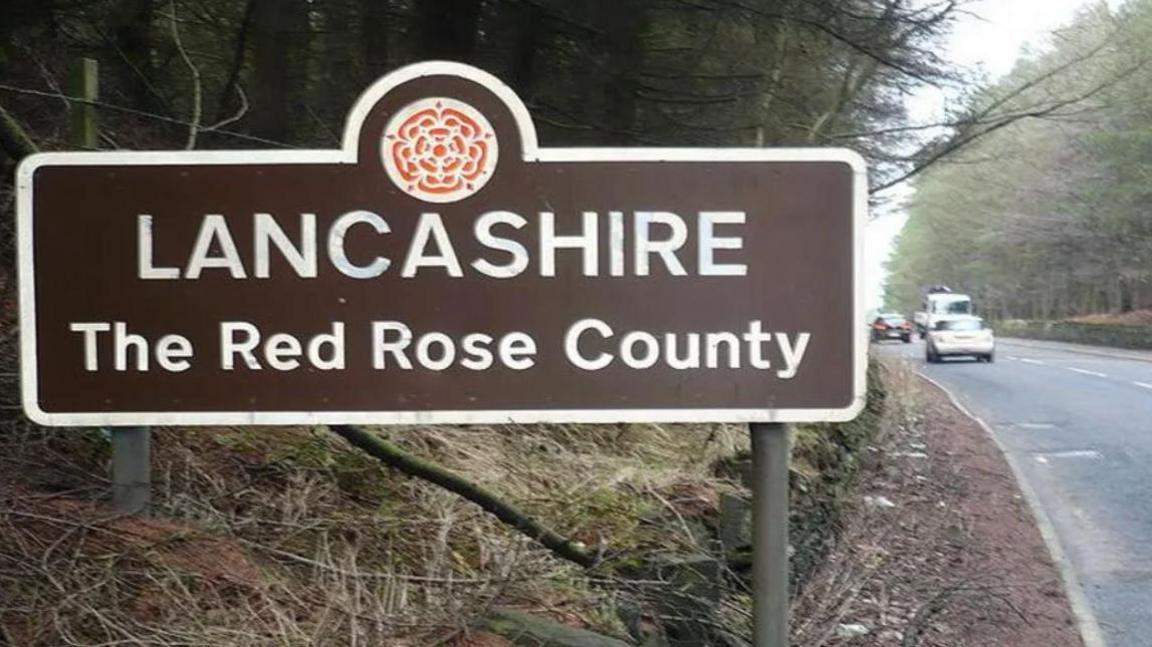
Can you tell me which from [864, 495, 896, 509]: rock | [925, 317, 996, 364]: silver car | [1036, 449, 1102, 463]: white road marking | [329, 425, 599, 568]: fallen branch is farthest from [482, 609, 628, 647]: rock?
[925, 317, 996, 364]: silver car

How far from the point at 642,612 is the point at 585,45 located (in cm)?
335

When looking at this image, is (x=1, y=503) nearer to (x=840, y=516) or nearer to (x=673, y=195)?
(x=673, y=195)

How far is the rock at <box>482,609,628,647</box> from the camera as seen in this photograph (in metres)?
3.40

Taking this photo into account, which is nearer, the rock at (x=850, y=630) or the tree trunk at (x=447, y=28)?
the rock at (x=850, y=630)

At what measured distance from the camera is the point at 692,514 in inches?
228

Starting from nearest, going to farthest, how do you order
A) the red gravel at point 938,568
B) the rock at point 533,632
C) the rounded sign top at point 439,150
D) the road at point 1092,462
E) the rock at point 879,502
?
1. the rounded sign top at point 439,150
2. the rock at point 533,632
3. the red gravel at point 938,568
4. the road at point 1092,462
5. the rock at point 879,502

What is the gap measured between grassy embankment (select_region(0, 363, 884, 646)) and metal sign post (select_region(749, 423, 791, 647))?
1040 mm

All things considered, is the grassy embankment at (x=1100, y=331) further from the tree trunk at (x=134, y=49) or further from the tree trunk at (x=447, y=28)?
the tree trunk at (x=134, y=49)

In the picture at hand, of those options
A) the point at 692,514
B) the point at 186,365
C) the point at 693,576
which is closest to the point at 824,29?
the point at 692,514

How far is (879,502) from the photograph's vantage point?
9.98m

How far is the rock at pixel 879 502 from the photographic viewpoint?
981 centimetres

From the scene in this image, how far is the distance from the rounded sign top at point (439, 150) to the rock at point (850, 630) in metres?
3.61

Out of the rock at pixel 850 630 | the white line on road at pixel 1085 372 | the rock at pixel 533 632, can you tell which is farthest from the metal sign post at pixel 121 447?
the white line on road at pixel 1085 372

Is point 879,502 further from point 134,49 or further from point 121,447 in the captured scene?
point 121,447
